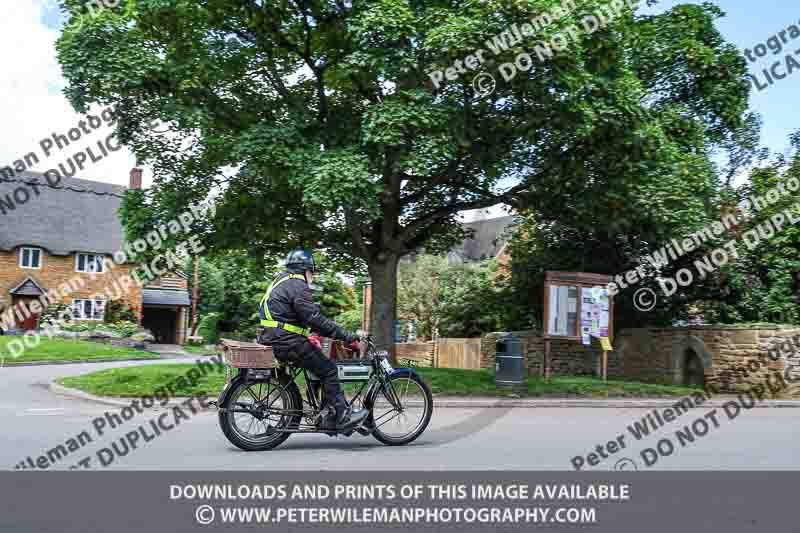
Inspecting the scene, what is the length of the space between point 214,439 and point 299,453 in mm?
1483

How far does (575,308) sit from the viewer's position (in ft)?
56.2

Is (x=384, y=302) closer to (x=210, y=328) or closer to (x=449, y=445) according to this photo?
(x=449, y=445)

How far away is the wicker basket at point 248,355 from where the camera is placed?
25.1 ft

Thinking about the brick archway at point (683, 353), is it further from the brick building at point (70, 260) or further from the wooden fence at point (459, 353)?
the brick building at point (70, 260)

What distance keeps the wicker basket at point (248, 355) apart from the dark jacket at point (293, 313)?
14 centimetres

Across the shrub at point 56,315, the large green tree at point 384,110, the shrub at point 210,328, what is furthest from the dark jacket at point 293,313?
the shrub at point 210,328

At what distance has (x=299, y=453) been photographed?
308 inches

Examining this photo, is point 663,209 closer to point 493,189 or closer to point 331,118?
point 493,189

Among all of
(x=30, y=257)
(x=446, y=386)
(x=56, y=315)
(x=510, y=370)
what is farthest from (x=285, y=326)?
(x=30, y=257)

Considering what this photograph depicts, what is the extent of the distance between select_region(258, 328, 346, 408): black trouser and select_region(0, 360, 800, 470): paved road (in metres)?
0.62

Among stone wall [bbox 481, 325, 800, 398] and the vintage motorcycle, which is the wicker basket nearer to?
the vintage motorcycle

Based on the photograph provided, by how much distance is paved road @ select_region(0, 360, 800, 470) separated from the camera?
7371 mm

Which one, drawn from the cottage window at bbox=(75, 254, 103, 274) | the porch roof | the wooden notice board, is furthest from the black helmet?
→ the porch roof
